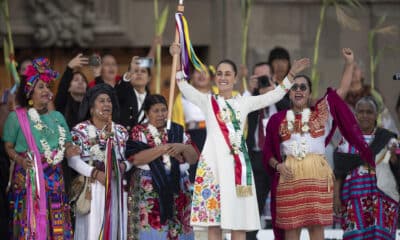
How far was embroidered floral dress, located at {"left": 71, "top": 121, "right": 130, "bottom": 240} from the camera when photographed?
43.1 ft

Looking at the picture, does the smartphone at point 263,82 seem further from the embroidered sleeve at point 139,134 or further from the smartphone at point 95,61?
the embroidered sleeve at point 139,134

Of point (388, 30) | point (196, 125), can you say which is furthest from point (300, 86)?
point (388, 30)

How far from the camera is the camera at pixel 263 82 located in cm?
1494

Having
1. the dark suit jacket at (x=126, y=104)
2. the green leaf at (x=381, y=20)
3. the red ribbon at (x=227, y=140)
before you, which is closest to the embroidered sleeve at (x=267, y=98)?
the red ribbon at (x=227, y=140)

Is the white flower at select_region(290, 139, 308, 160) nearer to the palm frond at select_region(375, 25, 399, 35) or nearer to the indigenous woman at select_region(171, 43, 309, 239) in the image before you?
the indigenous woman at select_region(171, 43, 309, 239)

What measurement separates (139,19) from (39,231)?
20.1ft

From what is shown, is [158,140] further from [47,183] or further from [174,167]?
[47,183]

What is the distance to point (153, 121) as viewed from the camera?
1341cm

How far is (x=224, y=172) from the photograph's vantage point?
41.5ft

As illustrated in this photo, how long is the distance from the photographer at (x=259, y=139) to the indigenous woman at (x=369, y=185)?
36.3 inches

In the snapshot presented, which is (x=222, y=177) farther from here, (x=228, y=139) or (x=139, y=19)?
(x=139, y=19)

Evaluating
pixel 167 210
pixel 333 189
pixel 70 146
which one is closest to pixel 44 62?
pixel 70 146

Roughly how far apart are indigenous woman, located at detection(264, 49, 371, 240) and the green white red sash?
502 millimetres

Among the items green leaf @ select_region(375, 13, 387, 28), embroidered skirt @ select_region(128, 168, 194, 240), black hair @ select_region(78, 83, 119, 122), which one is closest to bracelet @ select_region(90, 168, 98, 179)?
embroidered skirt @ select_region(128, 168, 194, 240)
